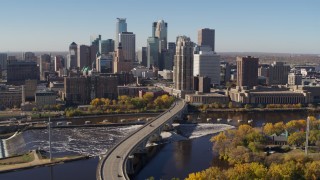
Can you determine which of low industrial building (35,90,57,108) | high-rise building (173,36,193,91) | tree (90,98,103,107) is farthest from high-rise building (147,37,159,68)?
low industrial building (35,90,57,108)

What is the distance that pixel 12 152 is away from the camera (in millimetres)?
33938

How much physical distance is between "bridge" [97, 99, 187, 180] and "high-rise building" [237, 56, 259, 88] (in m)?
31.6

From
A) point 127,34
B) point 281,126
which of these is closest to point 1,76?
point 127,34

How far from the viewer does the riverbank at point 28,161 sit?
2884cm

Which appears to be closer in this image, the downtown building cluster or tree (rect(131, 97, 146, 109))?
tree (rect(131, 97, 146, 109))

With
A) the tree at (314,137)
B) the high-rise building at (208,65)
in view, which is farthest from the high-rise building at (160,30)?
the tree at (314,137)

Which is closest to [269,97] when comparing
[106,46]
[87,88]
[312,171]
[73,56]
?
[87,88]

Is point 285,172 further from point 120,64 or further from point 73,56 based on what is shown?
point 73,56

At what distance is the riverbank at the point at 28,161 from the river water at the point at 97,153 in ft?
1.71

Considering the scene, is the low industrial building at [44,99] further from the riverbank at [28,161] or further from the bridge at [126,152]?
the riverbank at [28,161]

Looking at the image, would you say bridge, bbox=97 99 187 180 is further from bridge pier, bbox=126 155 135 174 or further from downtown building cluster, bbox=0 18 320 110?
downtown building cluster, bbox=0 18 320 110

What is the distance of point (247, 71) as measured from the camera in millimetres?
73562

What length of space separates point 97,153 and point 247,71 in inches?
1797

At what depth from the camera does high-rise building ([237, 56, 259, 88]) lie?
240 feet
